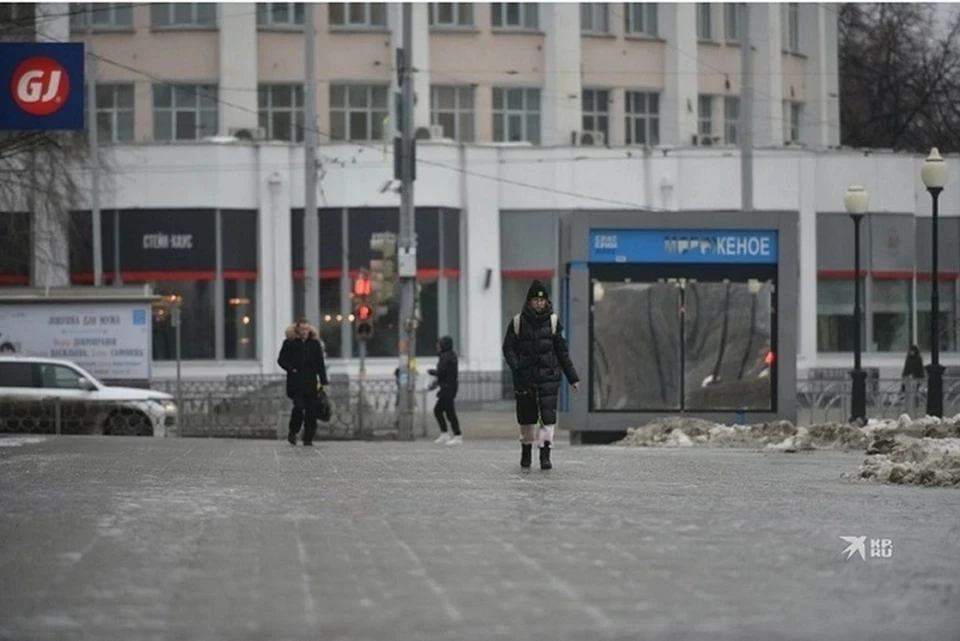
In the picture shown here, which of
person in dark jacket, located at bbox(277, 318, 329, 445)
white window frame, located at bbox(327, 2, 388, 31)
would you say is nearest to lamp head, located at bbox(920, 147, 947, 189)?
person in dark jacket, located at bbox(277, 318, 329, 445)

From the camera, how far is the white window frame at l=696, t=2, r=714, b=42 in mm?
57888

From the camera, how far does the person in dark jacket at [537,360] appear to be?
18.8 metres

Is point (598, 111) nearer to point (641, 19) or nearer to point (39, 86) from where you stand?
point (641, 19)

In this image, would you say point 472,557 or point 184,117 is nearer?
point 472,557

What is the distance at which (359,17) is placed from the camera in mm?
54875

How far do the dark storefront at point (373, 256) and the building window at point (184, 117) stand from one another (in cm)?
330

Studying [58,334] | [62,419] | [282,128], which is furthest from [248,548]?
[282,128]

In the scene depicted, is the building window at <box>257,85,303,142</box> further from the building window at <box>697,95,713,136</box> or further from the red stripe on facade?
the building window at <box>697,95,713,136</box>

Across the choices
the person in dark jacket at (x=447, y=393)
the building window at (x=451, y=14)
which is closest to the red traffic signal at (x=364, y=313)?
the person in dark jacket at (x=447, y=393)

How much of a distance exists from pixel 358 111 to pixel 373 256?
4210 mm

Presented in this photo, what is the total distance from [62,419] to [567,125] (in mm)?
22727

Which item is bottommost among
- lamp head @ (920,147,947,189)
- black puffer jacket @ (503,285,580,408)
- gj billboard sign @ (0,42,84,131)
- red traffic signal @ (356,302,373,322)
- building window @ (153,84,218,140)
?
black puffer jacket @ (503,285,580,408)

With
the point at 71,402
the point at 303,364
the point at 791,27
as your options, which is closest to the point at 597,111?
the point at 791,27

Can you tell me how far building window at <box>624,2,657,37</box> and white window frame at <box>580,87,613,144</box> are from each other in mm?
1895
